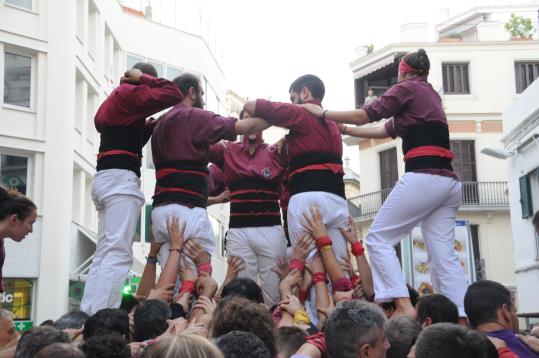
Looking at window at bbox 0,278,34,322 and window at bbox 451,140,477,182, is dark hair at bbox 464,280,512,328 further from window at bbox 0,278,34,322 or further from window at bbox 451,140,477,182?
window at bbox 451,140,477,182

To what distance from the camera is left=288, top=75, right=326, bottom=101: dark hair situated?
8.07 metres

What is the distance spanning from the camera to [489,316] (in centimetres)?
A: 494

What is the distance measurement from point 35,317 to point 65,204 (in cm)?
369

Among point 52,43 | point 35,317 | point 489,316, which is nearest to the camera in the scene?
point 489,316

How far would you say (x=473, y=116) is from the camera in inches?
1458

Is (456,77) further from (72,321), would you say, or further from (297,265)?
(72,321)

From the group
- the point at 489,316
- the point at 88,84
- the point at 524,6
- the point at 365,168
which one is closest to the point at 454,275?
the point at 489,316

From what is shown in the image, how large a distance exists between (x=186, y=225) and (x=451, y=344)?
4163mm

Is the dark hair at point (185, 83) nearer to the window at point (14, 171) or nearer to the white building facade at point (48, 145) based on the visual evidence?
the white building facade at point (48, 145)

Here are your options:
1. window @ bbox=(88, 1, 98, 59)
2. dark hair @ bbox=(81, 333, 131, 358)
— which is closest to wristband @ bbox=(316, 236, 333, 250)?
dark hair @ bbox=(81, 333, 131, 358)

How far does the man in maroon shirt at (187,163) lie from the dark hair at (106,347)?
3.36m

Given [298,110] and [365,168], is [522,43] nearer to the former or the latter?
[365,168]

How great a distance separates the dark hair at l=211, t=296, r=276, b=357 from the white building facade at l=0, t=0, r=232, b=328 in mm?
18490

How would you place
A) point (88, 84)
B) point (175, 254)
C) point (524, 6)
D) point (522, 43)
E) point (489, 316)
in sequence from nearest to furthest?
point (489, 316) → point (175, 254) → point (88, 84) → point (522, 43) → point (524, 6)
